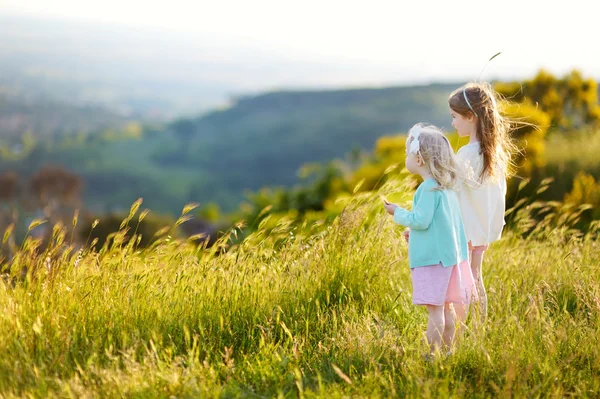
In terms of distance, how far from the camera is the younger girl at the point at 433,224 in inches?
125

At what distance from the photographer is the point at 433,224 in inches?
126

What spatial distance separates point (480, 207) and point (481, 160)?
0.94 ft

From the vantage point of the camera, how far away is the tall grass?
103 inches

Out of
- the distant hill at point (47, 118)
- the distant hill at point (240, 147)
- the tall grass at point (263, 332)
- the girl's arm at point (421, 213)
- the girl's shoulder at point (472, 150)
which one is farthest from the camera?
the distant hill at point (47, 118)

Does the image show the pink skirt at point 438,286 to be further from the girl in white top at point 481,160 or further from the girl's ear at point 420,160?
the girl's ear at point 420,160

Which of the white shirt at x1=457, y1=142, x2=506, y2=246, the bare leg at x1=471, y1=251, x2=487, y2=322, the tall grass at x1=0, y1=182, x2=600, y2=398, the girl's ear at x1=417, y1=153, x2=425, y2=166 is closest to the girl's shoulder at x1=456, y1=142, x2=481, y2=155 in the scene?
the white shirt at x1=457, y1=142, x2=506, y2=246

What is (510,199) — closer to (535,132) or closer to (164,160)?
(535,132)

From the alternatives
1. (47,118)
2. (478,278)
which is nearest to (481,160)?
(478,278)

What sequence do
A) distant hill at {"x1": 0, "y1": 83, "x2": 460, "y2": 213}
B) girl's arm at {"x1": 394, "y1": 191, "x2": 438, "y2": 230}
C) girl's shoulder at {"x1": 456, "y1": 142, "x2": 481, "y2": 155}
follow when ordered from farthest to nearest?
distant hill at {"x1": 0, "y1": 83, "x2": 460, "y2": 213} < girl's shoulder at {"x1": 456, "y1": 142, "x2": 481, "y2": 155} < girl's arm at {"x1": 394, "y1": 191, "x2": 438, "y2": 230}

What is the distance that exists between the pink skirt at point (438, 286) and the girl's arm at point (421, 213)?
0.25 meters

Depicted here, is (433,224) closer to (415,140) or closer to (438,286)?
(438,286)

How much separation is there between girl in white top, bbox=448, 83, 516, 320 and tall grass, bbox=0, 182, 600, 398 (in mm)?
471

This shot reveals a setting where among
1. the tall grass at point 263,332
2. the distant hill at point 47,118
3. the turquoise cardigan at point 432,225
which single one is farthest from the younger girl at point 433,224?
the distant hill at point 47,118

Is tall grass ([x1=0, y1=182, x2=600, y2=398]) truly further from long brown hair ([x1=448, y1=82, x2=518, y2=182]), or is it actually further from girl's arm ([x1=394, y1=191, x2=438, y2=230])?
long brown hair ([x1=448, y1=82, x2=518, y2=182])
